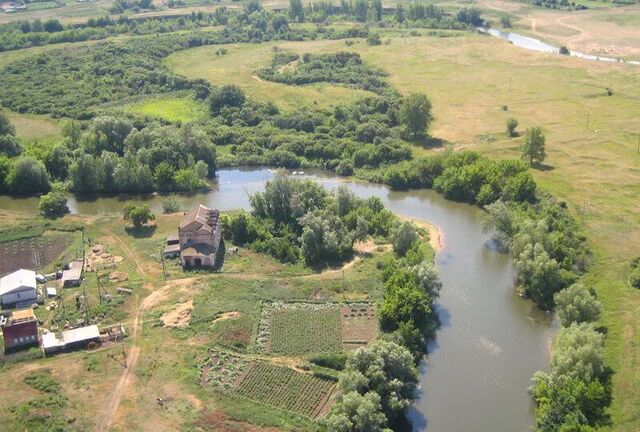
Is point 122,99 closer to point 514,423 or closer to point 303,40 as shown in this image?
point 303,40

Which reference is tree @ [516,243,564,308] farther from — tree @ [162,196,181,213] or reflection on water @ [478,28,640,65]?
reflection on water @ [478,28,640,65]

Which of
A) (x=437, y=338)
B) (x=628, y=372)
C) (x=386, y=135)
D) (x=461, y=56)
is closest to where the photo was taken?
(x=628, y=372)

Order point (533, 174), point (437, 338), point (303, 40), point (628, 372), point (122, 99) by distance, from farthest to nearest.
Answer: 1. point (303, 40)
2. point (122, 99)
3. point (533, 174)
4. point (437, 338)
5. point (628, 372)

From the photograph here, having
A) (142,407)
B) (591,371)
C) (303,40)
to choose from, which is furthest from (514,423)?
(303,40)

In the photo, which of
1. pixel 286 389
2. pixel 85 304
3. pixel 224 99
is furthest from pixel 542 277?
pixel 224 99

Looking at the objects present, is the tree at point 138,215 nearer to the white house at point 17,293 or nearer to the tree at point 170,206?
the tree at point 170,206

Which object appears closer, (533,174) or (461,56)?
(533,174)

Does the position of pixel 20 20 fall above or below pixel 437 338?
above
